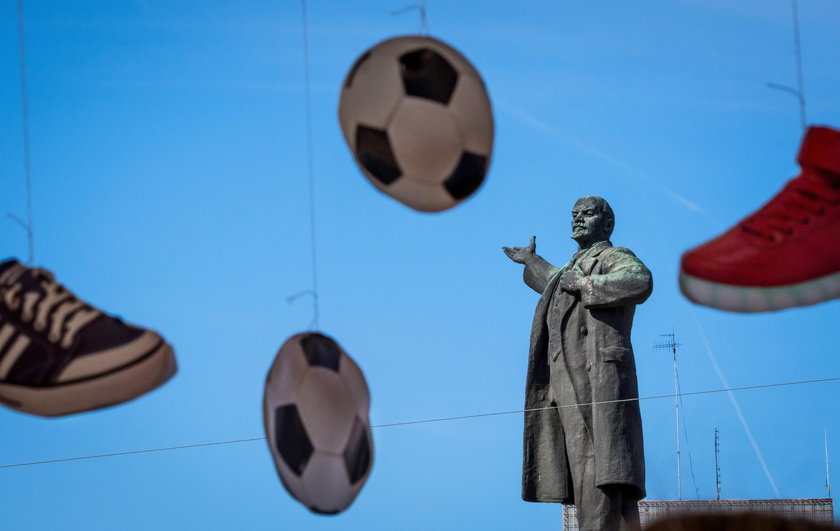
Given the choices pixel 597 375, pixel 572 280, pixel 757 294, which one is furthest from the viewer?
pixel 572 280

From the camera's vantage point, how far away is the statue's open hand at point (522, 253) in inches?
547

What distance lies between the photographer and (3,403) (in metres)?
8.52

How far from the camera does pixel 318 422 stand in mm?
9023

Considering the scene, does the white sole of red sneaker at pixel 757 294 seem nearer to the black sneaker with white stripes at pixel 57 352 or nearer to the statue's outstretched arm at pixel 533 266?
the black sneaker with white stripes at pixel 57 352

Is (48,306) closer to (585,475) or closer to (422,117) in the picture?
(422,117)

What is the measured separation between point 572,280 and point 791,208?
15.7 feet

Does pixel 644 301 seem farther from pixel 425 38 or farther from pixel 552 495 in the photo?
pixel 425 38

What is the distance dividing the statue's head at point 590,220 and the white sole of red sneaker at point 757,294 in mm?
4594

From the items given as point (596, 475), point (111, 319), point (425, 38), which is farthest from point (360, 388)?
point (596, 475)

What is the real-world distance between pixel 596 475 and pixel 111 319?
5.42m

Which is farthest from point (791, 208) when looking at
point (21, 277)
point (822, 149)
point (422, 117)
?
point (21, 277)

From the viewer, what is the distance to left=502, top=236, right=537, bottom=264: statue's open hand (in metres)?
13.9

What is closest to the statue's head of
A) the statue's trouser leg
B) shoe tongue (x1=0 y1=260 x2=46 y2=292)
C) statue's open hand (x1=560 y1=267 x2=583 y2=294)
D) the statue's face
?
the statue's face

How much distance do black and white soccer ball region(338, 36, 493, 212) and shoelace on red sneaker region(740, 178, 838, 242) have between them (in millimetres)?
1659
